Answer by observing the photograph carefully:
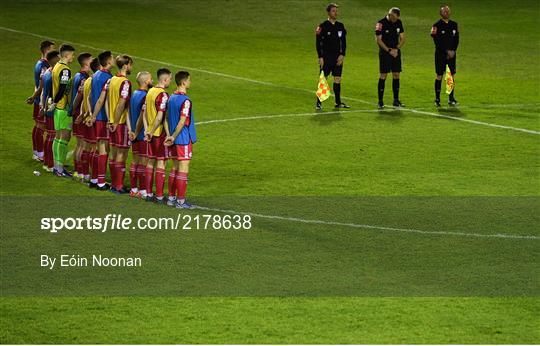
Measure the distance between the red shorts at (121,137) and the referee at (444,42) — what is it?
11.3 metres

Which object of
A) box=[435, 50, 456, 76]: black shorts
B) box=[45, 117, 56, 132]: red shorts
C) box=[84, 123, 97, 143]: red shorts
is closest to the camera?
box=[84, 123, 97, 143]: red shorts

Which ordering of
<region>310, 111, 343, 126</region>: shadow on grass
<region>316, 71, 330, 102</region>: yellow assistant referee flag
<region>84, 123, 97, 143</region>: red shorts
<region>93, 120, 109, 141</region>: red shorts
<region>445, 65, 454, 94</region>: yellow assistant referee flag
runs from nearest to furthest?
<region>93, 120, 109, 141</region>: red shorts < <region>84, 123, 97, 143</region>: red shorts < <region>310, 111, 343, 126</region>: shadow on grass < <region>316, 71, 330, 102</region>: yellow assistant referee flag < <region>445, 65, 454, 94</region>: yellow assistant referee flag

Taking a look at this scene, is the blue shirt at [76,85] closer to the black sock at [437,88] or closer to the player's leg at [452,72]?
the black sock at [437,88]

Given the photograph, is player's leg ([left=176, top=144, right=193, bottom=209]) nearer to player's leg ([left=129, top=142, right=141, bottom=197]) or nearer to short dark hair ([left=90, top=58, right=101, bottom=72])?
player's leg ([left=129, top=142, right=141, bottom=197])

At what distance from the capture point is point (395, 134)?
85.5 feet

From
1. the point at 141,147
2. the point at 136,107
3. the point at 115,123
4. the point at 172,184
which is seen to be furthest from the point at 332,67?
the point at 172,184

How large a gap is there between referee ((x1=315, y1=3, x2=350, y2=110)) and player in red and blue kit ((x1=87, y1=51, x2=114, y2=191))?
923 cm

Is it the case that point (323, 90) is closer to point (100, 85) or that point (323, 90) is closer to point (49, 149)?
point (49, 149)

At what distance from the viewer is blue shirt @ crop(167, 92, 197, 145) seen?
61.5 ft

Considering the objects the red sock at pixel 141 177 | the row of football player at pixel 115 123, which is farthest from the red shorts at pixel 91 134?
the red sock at pixel 141 177

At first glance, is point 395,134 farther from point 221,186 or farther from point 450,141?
point 221,186

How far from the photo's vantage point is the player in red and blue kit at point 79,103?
68.5 ft

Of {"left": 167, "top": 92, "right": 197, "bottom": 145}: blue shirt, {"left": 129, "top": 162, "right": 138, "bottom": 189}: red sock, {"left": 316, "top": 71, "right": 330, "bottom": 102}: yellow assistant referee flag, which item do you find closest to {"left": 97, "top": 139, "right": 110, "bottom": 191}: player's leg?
{"left": 129, "top": 162, "right": 138, "bottom": 189}: red sock

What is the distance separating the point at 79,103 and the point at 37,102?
210 cm
